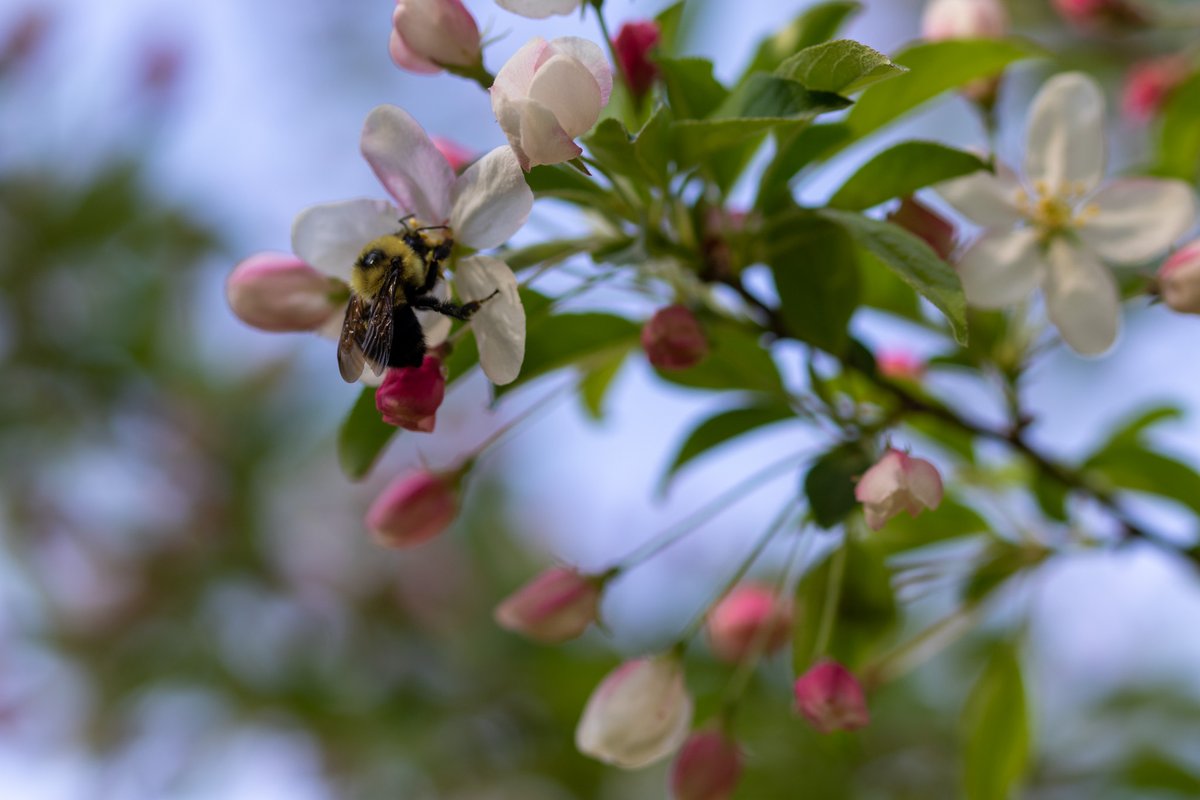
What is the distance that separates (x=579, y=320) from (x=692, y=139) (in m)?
0.25

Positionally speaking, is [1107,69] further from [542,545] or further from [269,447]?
[269,447]

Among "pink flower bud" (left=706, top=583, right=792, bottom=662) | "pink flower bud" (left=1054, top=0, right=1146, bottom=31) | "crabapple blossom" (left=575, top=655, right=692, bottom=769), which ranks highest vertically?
"crabapple blossom" (left=575, top=655, right=692, bottom=769)

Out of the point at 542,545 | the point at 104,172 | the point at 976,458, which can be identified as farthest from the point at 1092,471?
the point at 104,172

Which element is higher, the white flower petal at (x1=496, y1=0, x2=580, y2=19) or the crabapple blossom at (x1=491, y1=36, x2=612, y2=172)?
the white flower petal at (x1=496, y1=0, x2=580, y2=19)

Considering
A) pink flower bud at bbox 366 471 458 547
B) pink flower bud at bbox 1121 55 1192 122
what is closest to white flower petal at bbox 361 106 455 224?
pink flower bud at bbox 366 471 458 547

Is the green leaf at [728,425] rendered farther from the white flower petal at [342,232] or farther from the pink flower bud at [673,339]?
the white flower petal at [342,232]

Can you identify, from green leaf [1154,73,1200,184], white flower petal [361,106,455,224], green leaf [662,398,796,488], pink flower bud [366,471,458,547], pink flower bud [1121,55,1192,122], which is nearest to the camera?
white flower petal [361,106,455,224]

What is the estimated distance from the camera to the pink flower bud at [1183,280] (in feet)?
3.34

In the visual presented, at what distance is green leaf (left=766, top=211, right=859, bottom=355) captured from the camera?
3.49 feet

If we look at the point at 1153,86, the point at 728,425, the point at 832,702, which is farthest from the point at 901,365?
the point at 1153,86

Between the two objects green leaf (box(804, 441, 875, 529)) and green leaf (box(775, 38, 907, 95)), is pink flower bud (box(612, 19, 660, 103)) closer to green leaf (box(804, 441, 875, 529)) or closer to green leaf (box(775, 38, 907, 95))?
green leaf (box(775, 38, 907, 95))

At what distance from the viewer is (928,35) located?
1267 millimetres

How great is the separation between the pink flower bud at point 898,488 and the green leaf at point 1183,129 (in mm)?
644

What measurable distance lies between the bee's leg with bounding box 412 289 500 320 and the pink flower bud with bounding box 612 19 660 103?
258 millimetres
